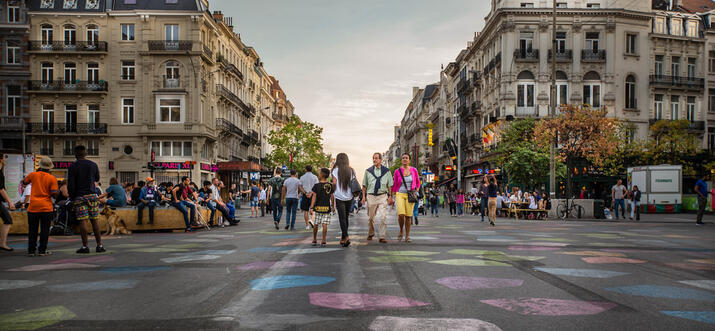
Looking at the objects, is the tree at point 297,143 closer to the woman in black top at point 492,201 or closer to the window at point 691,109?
the window at point 691,109

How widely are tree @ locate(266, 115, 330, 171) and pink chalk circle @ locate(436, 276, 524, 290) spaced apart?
6175 cm

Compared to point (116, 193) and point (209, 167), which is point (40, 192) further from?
point (209, 167)

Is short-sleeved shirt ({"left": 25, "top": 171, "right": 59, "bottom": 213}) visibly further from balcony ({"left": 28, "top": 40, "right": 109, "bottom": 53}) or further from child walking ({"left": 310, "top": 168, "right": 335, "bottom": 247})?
balcony ({"left": 28, "top": 40, "right": 109, "bottom": 53})

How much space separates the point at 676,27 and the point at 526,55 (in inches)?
610

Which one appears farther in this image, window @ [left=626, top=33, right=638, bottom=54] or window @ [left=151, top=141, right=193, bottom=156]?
window @ [left=626, top=33, right=638, bottom=54]

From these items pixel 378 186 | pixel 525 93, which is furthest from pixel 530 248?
pixel 525 93

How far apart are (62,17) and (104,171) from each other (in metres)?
12.8

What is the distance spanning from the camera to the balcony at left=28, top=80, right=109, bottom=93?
1797 inches

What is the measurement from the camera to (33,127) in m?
45.8

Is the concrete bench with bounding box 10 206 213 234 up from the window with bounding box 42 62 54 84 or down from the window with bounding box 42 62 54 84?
down

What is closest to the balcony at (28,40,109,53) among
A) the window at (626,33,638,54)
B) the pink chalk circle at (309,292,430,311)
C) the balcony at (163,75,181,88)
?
the balcony at (163,75,181,88)

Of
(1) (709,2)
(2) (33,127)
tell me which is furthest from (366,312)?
(1) (709,2)

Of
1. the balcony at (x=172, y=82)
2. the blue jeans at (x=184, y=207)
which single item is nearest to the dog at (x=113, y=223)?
the blue jeans at (x=184, y=207)

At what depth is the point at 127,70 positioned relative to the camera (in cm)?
4662
